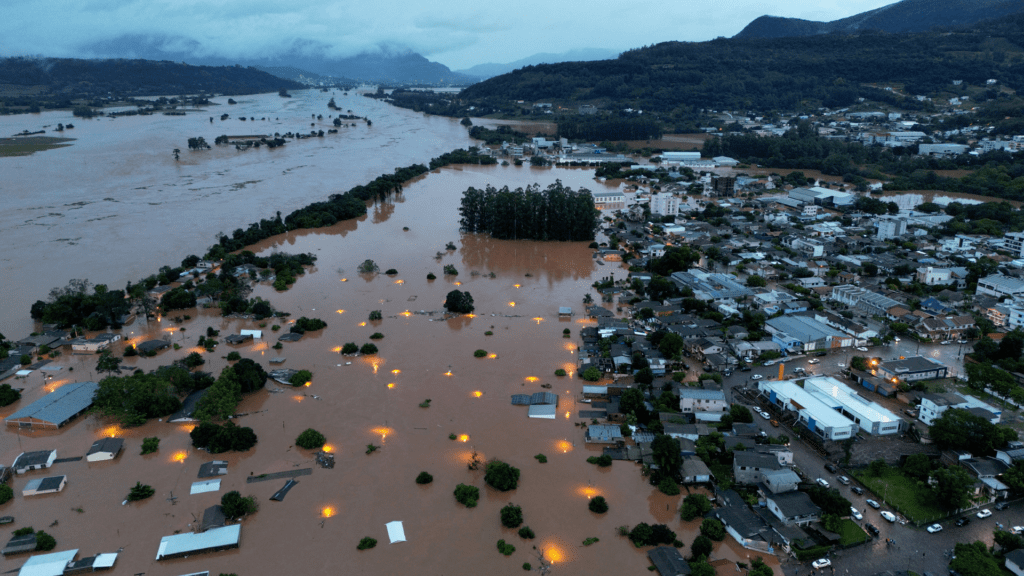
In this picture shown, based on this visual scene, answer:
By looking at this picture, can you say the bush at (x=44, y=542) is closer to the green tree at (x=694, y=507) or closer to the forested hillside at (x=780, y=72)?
the green tree at (x=694, y=507)

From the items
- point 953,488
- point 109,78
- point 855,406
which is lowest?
point 855,406

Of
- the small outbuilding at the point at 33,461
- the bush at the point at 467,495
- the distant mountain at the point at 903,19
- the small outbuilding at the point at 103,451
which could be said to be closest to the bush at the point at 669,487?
the bush at the point at 467,495

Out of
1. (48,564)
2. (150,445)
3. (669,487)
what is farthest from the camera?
(150,445)

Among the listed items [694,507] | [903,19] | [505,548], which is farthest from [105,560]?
[903,19]

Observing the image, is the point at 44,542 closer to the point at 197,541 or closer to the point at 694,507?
the point at 197,541

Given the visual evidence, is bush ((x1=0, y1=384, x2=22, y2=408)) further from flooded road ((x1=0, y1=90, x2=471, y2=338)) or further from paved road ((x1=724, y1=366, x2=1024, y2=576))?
paved road ((x1=724, y1=366, x2=1024, y2=576))

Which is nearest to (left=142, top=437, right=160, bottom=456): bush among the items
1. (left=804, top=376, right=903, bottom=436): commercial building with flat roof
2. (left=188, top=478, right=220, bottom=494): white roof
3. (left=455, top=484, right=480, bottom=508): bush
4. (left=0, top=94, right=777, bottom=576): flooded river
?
(left=0, top=94, right=777, bottom=576): flooded river
